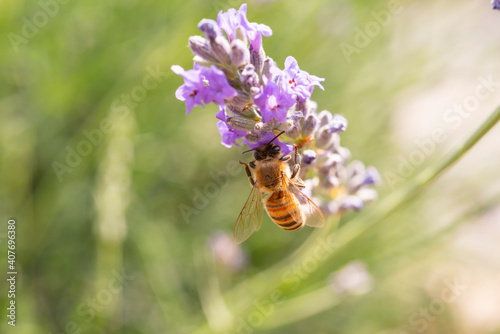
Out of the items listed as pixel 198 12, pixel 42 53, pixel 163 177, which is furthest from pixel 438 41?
pixel 42 53

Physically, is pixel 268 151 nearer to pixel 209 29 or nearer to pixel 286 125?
pixel 286 125

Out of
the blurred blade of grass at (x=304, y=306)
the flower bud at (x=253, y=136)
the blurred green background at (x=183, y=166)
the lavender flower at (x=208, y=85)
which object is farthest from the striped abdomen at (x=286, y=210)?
the blurred green background at (x=183, y=166)

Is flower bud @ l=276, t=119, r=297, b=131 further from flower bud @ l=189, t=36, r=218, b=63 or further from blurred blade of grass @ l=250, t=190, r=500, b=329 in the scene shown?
blurred blade of grass @ l=250, t=190, r=500, b=329

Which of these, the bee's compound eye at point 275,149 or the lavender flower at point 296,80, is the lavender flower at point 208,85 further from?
the bee's compound eye at point 275,149

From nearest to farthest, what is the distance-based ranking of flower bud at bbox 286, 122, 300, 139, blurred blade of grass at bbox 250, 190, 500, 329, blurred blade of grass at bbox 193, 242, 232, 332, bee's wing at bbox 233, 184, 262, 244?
flower bud at bbox 286, 122, 300, 139, bee's wing at bbox 233, 184, 262, 244, blurred blade of grass at bbox 193, 242, 232, 332, blurred blade of grass at bbox 250, 190, 500, 329

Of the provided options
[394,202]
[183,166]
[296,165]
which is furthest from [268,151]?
[183,166]

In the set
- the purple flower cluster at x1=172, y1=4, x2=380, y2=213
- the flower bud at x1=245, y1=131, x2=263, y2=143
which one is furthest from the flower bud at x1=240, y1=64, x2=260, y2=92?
the flower bud at x1=245, y1=131, x2=263, y2=143
